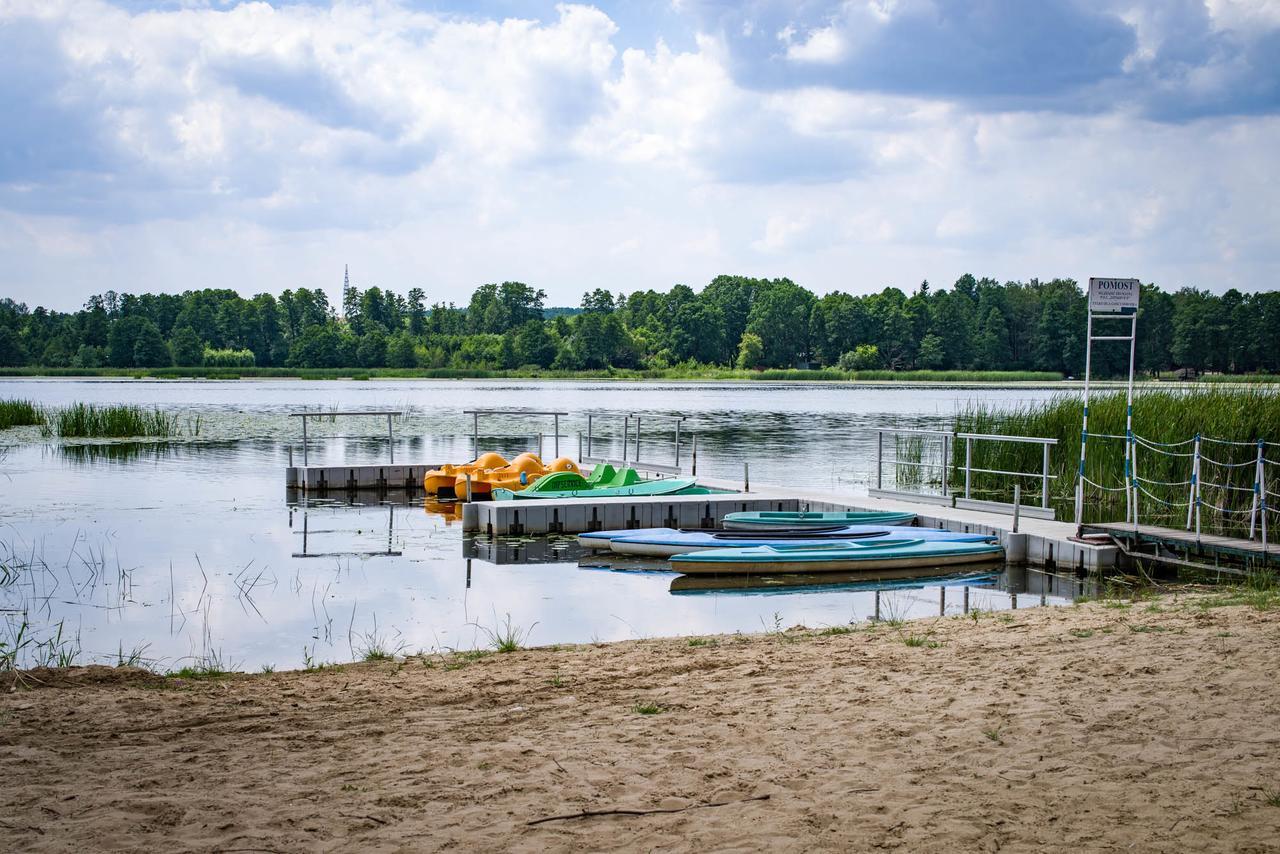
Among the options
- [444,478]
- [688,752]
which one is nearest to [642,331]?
[444,478]

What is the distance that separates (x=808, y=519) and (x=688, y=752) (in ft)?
32.5

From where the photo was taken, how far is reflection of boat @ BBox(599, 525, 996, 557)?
13.4 meters

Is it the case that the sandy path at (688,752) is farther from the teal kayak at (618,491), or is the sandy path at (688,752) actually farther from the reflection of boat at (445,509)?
the reflection of boat at (445,509)

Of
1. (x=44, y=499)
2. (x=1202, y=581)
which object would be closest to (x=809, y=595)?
(x=1202, y=581)

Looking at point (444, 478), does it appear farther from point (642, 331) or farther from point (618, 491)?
point (642, 331)

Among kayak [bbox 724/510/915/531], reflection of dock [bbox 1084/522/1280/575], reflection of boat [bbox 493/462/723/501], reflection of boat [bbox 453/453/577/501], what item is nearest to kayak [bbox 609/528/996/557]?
kayak [bbox 724/510/915/531]

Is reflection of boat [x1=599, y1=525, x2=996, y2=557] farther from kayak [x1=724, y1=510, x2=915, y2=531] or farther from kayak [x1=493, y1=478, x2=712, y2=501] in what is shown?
kayak [x1=493, y1=478, x2=712, y2=501]

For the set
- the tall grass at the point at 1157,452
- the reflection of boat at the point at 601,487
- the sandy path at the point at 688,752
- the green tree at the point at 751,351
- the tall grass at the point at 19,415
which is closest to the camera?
the sandy path at the point at 688,752

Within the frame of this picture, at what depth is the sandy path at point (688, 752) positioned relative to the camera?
4.16 meters

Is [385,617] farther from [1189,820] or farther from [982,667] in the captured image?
[1189,820]

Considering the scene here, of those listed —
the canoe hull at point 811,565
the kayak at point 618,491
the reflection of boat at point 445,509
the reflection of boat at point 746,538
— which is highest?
the kayak at point 618,491

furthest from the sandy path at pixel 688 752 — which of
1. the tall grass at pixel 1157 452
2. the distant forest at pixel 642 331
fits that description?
the distant forest at pixel 642 331

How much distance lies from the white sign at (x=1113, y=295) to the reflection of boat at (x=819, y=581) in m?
3.16

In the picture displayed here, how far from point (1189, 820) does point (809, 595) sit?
742cm
